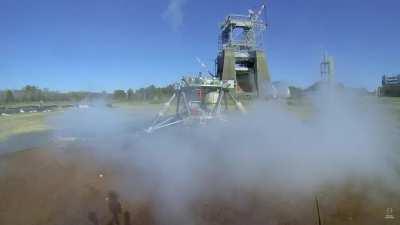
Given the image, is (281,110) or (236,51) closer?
(281,110)

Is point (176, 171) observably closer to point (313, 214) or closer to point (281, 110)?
point (313, 214)

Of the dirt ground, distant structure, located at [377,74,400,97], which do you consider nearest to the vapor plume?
the dirt ground

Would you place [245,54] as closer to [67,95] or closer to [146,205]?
[146,205]

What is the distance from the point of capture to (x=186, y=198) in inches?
417

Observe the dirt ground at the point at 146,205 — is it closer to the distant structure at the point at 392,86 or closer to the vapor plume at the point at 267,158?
the vapor plume at the point at 267,158

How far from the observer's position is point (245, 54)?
48.5 metres

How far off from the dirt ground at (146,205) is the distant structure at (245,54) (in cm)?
3561

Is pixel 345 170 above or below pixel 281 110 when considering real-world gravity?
below

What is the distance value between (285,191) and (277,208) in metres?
1.07

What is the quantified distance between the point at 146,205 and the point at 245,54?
40183 millimetres

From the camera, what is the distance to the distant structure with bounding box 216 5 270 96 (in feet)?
155

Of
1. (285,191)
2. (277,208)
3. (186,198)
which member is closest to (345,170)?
(285,191)

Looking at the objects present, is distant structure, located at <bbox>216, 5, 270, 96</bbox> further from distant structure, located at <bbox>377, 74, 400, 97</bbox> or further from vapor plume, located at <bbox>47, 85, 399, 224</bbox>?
vapor plume, located at <bbox>47, 85, 399, 224</bbox>

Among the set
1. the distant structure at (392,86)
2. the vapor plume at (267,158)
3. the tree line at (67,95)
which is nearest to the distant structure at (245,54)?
the distant structure at (392,86)
